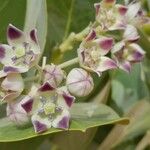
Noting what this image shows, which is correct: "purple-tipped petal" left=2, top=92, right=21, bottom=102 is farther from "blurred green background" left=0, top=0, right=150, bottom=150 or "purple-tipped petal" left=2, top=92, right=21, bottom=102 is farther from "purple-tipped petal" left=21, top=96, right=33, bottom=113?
"blurred green background" left=0, top=0, right=150, bottom=150

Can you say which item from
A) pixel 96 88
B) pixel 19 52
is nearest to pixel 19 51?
pixel 19 52

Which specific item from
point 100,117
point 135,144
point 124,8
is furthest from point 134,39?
point 135,144

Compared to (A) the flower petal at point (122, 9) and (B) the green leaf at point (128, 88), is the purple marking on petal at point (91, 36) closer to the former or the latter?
(A) the flower petal at point (122, 9)

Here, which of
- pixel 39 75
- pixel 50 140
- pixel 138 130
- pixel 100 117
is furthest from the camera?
pixel 138 130

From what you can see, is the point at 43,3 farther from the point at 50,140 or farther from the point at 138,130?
the point at 138,130

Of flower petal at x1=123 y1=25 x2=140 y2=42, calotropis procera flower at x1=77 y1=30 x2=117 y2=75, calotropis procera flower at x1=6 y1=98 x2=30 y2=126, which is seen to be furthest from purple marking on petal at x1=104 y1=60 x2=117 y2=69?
calotropis procera flower at x1=6 y1=98 x2=30 y2=126

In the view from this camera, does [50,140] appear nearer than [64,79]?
No

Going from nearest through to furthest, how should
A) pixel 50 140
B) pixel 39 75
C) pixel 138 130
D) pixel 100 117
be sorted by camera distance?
pixel 39 75
pixel 100 117
pixel 50 140
pixel 138 130
